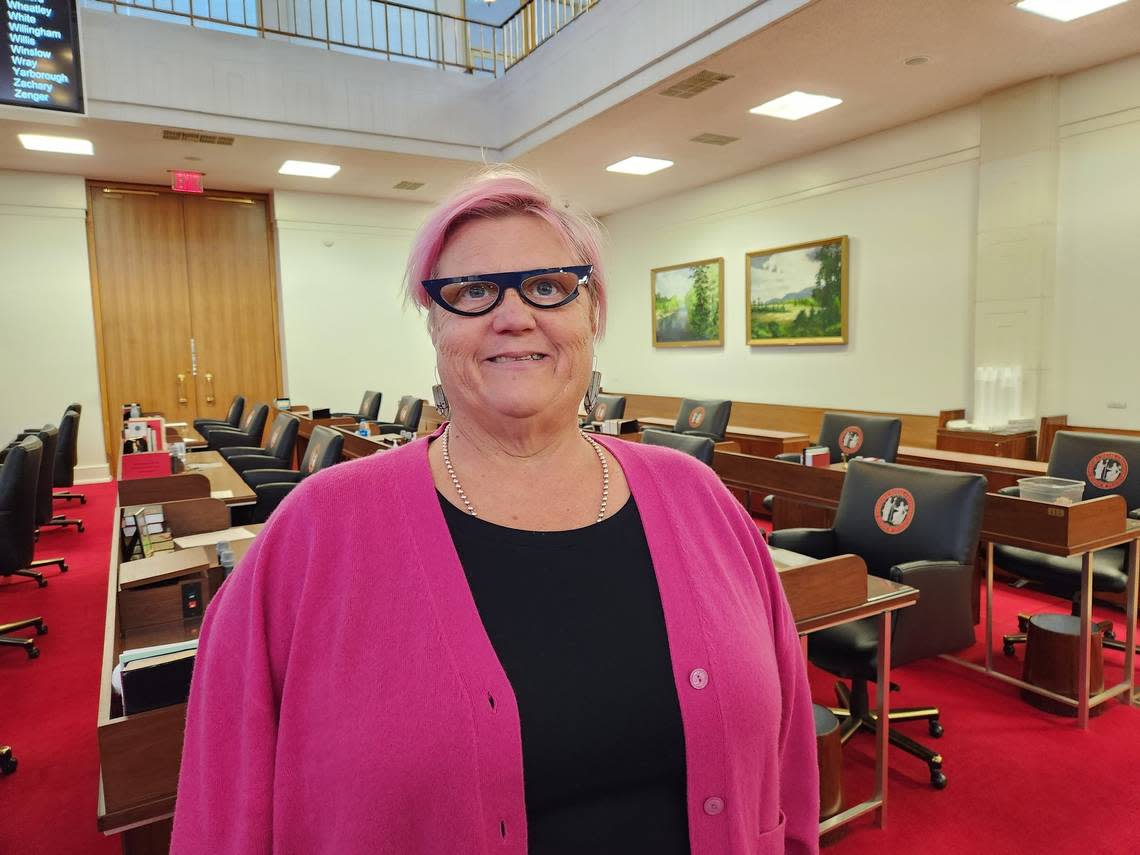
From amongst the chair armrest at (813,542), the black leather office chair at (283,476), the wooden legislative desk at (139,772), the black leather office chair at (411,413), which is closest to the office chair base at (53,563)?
the black leather office chair at (283,476)

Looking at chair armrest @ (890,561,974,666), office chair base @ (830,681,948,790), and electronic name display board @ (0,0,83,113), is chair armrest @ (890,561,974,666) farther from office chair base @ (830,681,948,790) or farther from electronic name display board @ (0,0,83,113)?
electronic name display board @ (0,0,83,113)

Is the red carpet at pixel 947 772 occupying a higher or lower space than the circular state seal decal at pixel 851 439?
lower

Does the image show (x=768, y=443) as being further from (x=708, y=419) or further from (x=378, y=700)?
(x=378, y=700)

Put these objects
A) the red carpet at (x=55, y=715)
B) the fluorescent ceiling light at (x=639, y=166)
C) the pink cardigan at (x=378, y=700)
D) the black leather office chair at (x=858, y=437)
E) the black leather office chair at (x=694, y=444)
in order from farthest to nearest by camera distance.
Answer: the fluorescent ceiling light at (x=639, y=166) → the black leather office chair at (x=858, y=437) → the black leather office chair at (x=694, y=444) → the red carpet at (x=55, y=715) → the pink cardigan at (x=378, y=700)

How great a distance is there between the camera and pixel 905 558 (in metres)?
2.88

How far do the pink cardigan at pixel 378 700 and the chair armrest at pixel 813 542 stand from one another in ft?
7.20

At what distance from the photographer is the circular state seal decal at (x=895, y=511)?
291cm

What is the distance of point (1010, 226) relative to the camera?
614cm

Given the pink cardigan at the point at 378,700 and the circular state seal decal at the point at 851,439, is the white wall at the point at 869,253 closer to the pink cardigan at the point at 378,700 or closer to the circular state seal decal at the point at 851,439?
the circular state seal decal at the point at 851,439

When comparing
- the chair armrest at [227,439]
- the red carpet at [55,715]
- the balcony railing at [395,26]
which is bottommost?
the red carpet at [55,715]

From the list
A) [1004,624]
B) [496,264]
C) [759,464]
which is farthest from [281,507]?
[1004,624]

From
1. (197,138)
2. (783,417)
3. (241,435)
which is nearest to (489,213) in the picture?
(241,435)

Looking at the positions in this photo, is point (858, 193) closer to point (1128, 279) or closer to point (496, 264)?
point (1128, 279)

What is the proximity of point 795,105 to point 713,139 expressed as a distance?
1.12m
